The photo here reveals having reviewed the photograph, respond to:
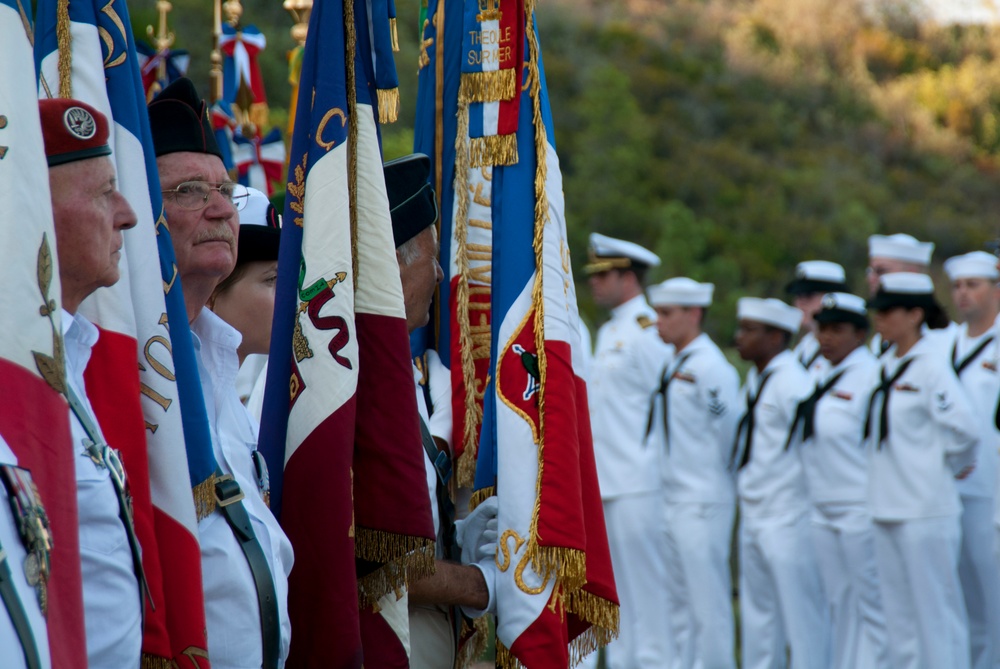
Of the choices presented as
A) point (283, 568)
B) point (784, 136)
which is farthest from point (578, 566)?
point (784, 136)

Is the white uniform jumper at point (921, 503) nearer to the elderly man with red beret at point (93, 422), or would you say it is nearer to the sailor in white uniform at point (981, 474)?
the sailor in white uniform at point (981, 474)

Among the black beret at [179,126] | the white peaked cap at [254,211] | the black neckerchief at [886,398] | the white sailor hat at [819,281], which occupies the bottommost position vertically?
the black neckerchief at [886,398]

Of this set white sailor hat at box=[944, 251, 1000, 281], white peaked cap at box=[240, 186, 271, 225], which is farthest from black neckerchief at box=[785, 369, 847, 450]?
white peaked cap at box=[240, 186, 271, 225]

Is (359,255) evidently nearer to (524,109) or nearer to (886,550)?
(524,109)

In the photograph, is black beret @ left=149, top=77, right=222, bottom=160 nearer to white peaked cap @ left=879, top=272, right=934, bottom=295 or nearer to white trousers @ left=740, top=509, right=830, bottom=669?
white peaked cap @ left=879, top=272, right=934, bottom=295

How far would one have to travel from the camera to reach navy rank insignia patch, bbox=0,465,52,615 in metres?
1.43

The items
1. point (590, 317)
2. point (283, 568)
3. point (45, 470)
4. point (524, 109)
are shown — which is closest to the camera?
point (45, 470)

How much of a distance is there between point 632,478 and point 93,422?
6496 millimetres

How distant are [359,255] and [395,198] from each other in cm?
47

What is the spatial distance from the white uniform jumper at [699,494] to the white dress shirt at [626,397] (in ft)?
0.43

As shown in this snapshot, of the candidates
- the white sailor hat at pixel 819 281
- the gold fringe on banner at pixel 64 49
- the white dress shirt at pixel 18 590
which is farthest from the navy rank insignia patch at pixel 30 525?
the white sailor hat at pixel 819 281

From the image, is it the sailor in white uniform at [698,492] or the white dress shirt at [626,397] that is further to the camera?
the white dress shirt at [626,397]

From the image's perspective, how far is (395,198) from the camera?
3242 millimetres

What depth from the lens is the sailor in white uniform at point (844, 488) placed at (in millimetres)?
7352
